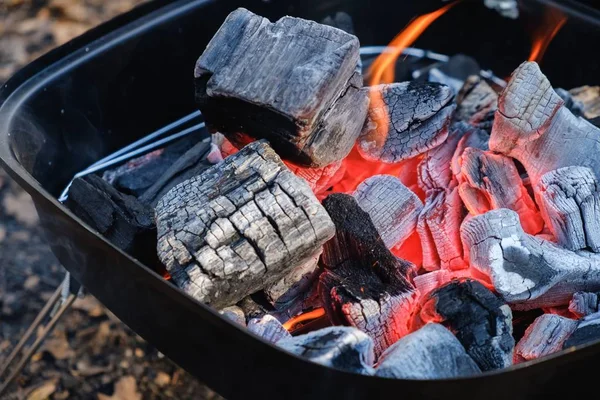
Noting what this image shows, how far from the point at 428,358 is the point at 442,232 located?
15.7 inches

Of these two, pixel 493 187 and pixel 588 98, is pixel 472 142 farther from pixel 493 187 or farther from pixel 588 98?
pixel 588 98

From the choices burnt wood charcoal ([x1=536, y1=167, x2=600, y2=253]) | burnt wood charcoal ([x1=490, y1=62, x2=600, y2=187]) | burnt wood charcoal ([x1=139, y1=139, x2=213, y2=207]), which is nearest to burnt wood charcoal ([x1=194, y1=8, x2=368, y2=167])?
burnt wood charcoal ([x1=139, y1=139, x2=213, y2=207])

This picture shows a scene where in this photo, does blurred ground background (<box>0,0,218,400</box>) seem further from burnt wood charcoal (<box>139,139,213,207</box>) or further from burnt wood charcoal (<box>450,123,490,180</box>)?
burnt wood charcoal (<box>450,123,490,180</box>)

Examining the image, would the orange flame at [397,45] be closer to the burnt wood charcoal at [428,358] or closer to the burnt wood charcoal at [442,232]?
the burnt wood charcoal at [442,232]

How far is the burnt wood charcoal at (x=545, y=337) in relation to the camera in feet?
3.90

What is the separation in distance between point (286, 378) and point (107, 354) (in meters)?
1.00

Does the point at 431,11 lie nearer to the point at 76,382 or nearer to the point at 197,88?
the point at 197,88

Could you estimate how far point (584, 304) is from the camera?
126 cm

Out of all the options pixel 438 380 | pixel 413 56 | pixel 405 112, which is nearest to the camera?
pixel 438 380

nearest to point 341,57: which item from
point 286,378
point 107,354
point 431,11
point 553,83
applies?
point 286,378

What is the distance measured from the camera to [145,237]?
1.35 meters

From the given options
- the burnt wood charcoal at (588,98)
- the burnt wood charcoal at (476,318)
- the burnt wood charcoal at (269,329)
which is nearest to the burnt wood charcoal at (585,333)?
A: the burnt wood charcoal at (476,318)

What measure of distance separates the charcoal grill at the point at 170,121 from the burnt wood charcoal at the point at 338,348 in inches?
1.6

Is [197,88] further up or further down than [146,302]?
further up
